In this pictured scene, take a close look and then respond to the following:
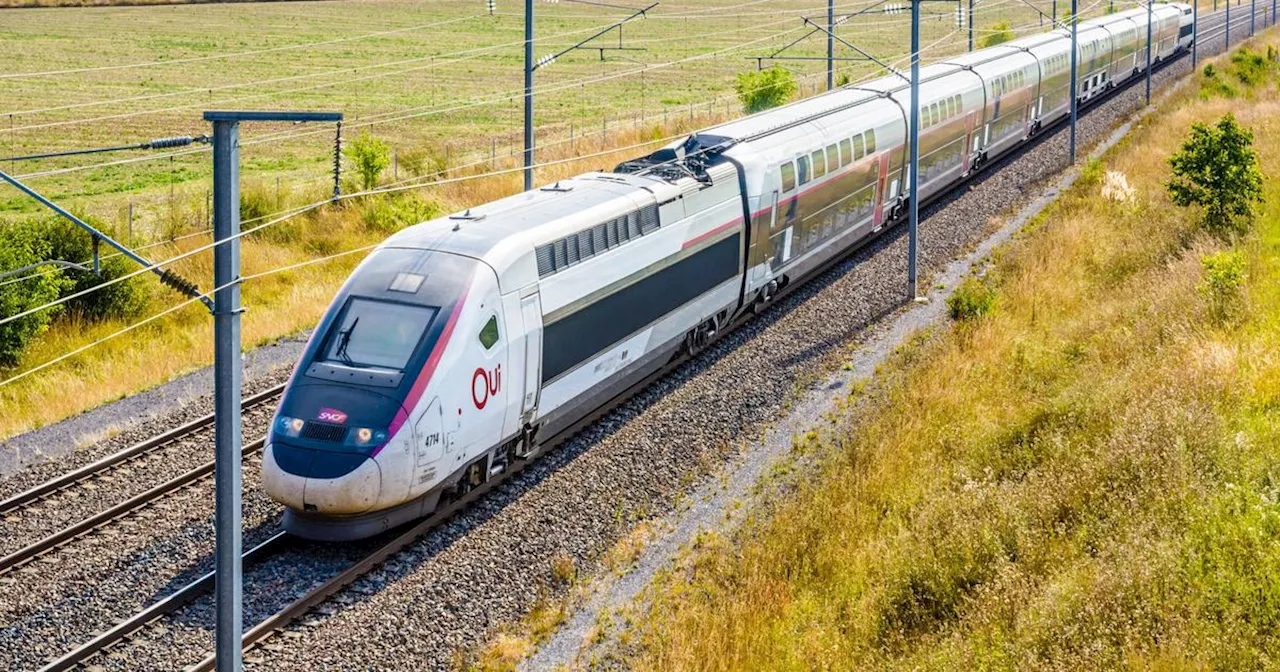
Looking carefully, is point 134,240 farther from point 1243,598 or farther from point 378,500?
point 1243,598

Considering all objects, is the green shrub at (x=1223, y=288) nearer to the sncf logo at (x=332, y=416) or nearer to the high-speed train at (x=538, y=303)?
the high-speed train at (x=538, y=303)

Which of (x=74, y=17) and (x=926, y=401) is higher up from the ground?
(x=74, y=17)

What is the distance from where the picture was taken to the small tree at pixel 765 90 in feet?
153

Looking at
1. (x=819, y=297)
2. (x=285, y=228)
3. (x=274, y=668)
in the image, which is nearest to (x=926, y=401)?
(x=819, y=297)

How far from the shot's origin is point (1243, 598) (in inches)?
468

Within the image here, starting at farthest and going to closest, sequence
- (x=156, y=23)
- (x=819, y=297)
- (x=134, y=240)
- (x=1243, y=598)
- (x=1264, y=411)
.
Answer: (x=156, y=23), (x=134, y=240), (x=819, y=297), (x=1264, y=411), (x=1243, y=598)

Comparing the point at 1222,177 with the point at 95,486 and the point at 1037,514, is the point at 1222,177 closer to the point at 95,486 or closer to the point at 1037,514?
the point at 1037,514

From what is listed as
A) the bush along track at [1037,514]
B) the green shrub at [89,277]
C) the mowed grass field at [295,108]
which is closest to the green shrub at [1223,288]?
the bush along track at [1037,514]

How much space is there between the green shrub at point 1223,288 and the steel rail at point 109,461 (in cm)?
1570

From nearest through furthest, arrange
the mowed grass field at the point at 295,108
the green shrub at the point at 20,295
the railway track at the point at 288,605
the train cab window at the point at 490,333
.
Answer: the railway track at the point at 288,605 → the train cab window at the point at 490,333 → the green shrub at the point at 20,295 → the mowed grass field at the point at 295,108

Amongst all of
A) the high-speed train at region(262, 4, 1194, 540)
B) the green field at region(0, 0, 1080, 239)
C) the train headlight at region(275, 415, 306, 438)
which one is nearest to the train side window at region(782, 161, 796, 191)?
the high-speed train at region(262, 4, 1194, 540)

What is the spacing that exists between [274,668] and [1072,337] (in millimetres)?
14513

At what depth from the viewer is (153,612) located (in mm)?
Result: 14164

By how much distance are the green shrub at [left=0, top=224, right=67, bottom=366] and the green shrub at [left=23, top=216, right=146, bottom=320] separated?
889mm
